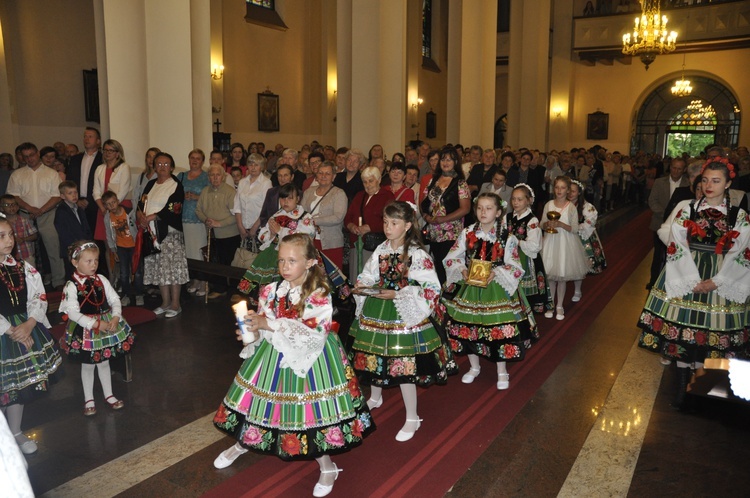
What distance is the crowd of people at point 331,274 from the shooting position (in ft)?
11.4

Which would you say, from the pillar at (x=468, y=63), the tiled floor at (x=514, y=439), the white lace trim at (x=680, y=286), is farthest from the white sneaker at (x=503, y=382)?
the pillar at (x=468, y=63)

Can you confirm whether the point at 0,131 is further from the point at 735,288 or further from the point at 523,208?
the point at 735,288

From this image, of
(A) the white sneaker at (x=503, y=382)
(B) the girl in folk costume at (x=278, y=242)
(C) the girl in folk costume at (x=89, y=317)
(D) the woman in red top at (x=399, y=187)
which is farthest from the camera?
(D) the woman in red top at (x=399, y=187)

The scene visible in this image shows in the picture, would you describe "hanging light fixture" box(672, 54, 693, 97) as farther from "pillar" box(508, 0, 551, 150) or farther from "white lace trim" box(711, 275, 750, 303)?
"white lace trim" box(711, 275, 750, 303)

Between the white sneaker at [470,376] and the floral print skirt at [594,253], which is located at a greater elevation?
the floral print skirt at [594,253]

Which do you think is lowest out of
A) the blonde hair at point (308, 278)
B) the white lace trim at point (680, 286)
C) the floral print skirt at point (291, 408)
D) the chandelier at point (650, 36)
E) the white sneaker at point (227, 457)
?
the white sneaker at point (227, 457)

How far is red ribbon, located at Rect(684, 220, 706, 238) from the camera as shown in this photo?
475 centimetres

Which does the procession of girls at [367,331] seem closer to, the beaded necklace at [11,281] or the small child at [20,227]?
the beaded necklace at [11,281]

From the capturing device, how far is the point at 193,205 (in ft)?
25.0

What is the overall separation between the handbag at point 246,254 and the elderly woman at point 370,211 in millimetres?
1303

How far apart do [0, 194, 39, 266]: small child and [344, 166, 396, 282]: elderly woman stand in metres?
3.91

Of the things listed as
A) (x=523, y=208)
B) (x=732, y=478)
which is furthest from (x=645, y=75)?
(x=732, y=478)

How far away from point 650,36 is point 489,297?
1892 cm

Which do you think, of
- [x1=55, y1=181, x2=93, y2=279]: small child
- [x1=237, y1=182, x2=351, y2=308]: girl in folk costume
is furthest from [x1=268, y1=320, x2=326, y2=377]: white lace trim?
[x1=55, y1=181, x2=93, y2=279]: small child
